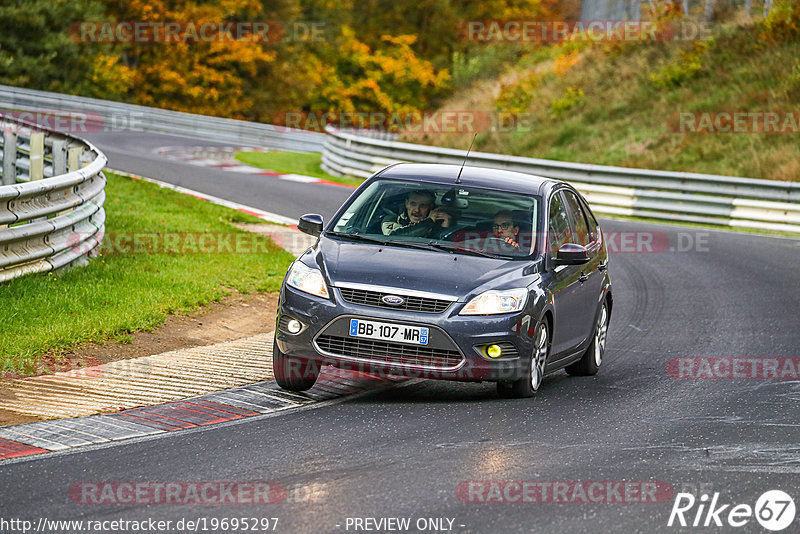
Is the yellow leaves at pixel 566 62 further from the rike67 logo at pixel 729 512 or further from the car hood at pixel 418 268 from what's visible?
the rike67 logo at pixel 729 512

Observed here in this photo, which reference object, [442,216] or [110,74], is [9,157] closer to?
[442,216]

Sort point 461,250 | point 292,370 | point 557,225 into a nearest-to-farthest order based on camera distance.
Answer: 1. point 292,370
2. point 461,250
3. point 557,225

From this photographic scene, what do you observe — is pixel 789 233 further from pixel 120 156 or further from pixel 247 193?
pixel 120 156

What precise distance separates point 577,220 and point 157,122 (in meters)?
34.3

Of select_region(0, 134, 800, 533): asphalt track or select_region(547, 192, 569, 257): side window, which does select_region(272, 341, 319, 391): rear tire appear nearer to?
select_region(0, 134, 800, 533): asphalt track

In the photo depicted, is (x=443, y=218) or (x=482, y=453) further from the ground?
(x=443, y=218)

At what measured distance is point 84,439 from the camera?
708cm

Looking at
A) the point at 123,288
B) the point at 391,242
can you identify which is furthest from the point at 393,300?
the point at 123,288

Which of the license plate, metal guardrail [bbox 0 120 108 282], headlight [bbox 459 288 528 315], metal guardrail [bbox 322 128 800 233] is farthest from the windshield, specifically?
metal guardrail [bbox 322 128 800 233]

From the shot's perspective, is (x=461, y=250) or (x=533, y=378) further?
(x=461, y=250)

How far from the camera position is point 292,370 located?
8.59 metres

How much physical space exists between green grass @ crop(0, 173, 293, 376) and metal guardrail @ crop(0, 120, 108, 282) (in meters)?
0.18

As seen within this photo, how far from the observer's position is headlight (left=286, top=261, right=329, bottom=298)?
330 inches

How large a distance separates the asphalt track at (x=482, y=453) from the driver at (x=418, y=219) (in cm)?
122
